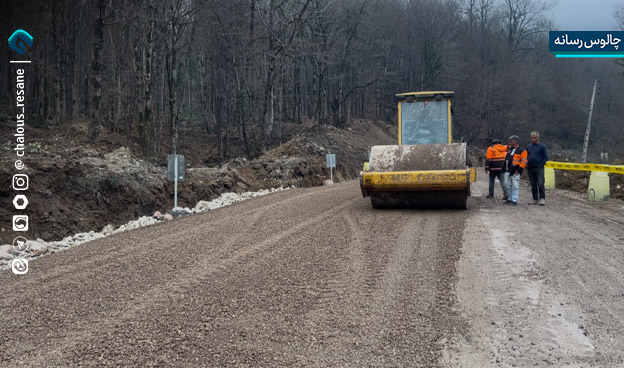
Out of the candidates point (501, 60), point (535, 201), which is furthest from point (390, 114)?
point (535, 201)

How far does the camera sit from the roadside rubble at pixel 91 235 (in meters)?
7.59

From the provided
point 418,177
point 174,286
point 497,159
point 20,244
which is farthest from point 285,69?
point 174,286

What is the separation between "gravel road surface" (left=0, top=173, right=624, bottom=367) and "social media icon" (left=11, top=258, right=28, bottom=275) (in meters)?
0.16

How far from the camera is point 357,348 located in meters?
Answer: 3.87

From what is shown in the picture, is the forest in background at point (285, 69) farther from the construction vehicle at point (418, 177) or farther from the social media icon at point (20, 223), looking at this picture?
the construction vehicle at point (418, 177)

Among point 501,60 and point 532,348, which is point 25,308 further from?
point 501,60

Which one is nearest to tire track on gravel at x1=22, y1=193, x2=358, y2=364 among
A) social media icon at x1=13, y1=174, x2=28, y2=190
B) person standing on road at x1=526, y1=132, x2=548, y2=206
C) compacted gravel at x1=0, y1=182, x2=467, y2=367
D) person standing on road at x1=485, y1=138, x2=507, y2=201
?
compacted gravel at x1=0, y1=182, x2=467, y2=367

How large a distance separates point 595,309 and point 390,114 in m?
47.3

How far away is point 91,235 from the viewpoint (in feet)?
30.5

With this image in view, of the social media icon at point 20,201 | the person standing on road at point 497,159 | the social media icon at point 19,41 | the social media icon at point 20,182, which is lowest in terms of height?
the social media icon at point 20,201

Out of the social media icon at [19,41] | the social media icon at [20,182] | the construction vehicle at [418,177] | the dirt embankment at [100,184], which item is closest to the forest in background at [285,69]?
the dirt embankment at [100,184]

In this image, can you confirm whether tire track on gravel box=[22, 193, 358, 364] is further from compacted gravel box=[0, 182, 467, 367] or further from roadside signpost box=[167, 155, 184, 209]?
roadside signpost box=[167, 155, 184, 209]

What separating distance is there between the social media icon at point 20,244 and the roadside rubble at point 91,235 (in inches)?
2.0

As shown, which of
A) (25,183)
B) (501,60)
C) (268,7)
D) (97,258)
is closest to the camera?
(97,258)
